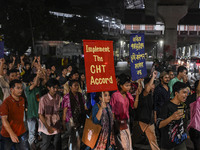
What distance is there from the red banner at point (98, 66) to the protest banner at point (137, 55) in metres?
1.19

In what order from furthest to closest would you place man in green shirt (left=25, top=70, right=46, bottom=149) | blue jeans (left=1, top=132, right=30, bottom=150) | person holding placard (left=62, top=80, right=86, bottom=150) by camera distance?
man in green shirt (left=25, top=70, right=46, bottom=149) → person holding placard (left=62, top=80, right=86, bottom=150) → blue jeans (left=1, top=132, right=30, bottom=150)

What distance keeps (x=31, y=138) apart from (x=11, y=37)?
26.2 metres

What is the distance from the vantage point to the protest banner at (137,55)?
5357 millimetres

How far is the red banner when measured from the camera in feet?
13.1

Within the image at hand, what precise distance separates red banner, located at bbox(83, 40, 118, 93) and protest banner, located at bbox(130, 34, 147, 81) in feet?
3.90

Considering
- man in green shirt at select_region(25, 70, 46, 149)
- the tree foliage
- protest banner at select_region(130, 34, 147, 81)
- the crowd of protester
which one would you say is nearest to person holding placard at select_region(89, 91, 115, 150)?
the crowd of protester

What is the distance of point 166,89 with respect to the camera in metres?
5.73

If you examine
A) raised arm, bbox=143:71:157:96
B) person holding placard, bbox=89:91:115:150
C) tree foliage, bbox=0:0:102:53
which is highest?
tree foliage, bbox=0:0:102:53

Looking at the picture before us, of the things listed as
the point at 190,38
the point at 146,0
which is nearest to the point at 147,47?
the point at 190,38

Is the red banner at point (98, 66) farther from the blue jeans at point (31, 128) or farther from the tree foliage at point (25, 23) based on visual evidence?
the tree foliage at point (25, 23)

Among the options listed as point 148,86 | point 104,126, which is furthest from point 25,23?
point 104,126

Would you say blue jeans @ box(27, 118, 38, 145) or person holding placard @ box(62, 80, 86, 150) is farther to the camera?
blue jeans @ box(27, 118, 38, 145)

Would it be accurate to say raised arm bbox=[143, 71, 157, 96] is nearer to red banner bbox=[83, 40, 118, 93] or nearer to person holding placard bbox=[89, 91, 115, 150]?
red banner bbox=[83, 40, 118, 93]

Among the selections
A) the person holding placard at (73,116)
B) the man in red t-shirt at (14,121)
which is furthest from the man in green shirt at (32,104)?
the man in red t-shirt at (14,121)
